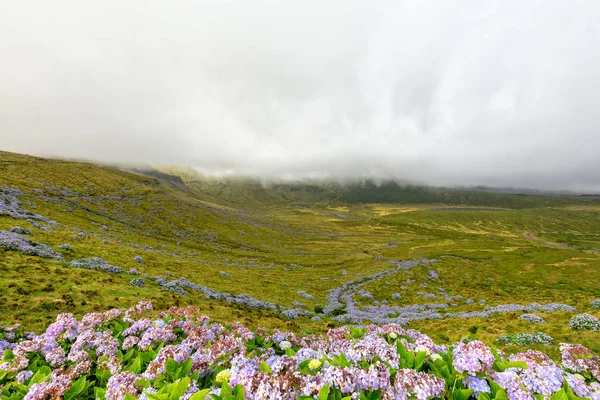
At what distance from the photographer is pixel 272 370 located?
4312mm

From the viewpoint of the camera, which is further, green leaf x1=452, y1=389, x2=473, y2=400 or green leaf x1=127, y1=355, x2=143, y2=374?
green leaf x1=127, y1=355, x2=143, y2=374

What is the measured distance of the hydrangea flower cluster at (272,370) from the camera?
361 cm

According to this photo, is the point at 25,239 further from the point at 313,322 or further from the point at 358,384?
the point at 358,384

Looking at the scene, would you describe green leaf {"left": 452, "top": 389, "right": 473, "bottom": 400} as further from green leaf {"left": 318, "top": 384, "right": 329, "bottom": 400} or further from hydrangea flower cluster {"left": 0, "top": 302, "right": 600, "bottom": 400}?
green leaf {"left": 318, "top": 384, "right": 329, "bottom": 400}

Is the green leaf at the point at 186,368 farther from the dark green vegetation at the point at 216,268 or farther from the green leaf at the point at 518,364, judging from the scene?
the dark green vegetation at the point at 216,268

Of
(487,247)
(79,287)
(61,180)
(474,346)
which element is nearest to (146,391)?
(474,346)

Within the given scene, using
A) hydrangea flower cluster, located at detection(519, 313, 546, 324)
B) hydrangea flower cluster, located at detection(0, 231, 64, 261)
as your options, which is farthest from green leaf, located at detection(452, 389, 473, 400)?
hydrangea flower cluster, located at detection(0, 231, 64, 261)

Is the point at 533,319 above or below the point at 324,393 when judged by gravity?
below

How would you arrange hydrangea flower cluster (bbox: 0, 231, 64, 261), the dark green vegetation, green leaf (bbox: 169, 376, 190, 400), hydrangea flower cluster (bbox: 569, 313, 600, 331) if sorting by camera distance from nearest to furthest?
green leaf (bbox: 169, 376, 190, 400)
hydrangea flower cluster (bbox: 569, 313, 600, 331)
the dark green vegetation
hydrangea flower cluster (bbox: 0, 231, 64, 261)

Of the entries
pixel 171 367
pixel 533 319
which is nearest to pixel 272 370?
pixel 171 367

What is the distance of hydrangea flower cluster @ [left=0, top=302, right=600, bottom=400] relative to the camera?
361 cm

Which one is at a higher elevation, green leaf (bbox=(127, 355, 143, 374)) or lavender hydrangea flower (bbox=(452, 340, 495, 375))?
lavender hydrangea flower (bbox=(452, 340, 495, 375))

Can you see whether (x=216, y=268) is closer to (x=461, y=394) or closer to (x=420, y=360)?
(x=420, y=360)

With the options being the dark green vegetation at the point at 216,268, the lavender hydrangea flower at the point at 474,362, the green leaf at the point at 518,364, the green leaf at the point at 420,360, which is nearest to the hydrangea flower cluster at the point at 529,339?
the dark green vegetation at the point at 216,268
